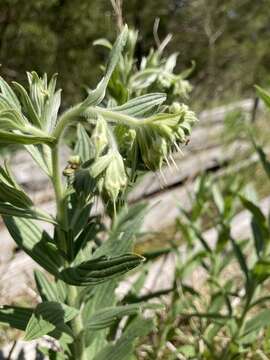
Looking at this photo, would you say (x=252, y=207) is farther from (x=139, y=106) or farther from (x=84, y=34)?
(x=84, y=34)

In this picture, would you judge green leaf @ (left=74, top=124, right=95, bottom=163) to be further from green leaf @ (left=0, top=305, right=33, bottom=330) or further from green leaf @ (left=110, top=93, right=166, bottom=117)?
green leaf @ (left=0, top=305, right=33, bottom=330)

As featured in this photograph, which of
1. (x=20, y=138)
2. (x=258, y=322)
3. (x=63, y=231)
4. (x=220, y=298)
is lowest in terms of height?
(x=258, y=322)

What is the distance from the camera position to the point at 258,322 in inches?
70.1

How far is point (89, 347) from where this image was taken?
1.44 m

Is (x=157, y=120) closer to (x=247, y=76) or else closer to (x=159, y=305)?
(x=159, y=305)

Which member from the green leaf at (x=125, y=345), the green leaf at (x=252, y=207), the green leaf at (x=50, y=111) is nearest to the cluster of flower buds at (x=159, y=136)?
the green leaf at (x=50, y=111)

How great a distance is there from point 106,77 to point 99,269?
0.42 metres

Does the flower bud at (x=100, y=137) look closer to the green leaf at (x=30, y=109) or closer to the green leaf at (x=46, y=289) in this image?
the green leaf at (x=30, y=109)

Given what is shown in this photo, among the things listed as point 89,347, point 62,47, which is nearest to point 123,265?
point 89,347

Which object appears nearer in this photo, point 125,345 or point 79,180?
point 79,180

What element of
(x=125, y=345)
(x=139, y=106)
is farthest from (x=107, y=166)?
(x=125, y=345)

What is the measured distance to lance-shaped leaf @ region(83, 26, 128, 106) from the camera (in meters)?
0.95

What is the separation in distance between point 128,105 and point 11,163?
81.1 inches

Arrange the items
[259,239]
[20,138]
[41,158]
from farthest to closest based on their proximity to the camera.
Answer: [259,239]
[41,158]
[20,138]
